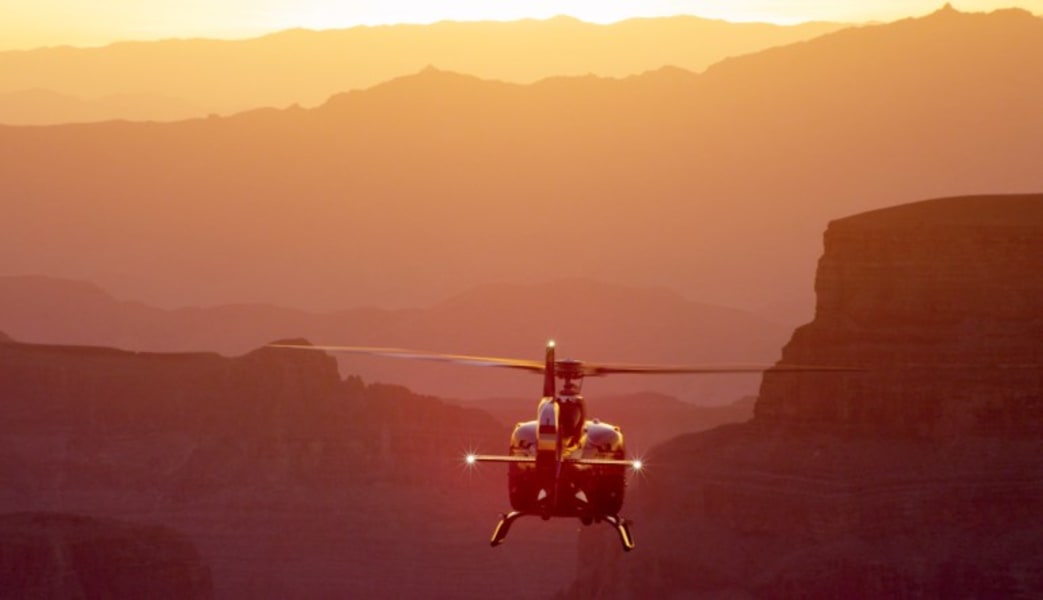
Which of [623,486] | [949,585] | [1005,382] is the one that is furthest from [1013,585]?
[623,486]

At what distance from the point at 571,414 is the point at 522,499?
2.73 meters

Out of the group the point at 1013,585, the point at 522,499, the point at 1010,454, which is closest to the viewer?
the point at 522,499

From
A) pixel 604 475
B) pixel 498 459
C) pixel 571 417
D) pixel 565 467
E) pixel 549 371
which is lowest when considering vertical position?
pixel 604 475

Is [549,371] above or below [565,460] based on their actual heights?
above

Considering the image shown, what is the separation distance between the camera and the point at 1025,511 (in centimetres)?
19225

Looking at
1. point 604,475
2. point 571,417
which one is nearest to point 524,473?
point 604,475

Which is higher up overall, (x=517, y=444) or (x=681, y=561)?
(x=517, y=444)

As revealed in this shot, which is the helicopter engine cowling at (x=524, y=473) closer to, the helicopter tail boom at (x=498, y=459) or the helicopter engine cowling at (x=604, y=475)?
the helicopter tail boom at (x=498, y=459)

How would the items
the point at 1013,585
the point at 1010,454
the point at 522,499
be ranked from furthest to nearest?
1. the point at 1010,454
2. the point at 1013,585
3. the point at 522,499

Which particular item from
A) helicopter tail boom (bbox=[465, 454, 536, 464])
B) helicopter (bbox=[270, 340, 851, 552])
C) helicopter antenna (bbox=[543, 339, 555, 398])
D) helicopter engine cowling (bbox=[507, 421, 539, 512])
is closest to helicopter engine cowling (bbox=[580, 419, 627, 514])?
helicopter (bbox=[270, 340, 851, 552])

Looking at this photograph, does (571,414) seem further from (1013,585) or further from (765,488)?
(765,488)

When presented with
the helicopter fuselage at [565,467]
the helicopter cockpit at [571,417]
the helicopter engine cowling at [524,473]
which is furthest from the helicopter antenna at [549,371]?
the helicopter engine cowling at [524,473]

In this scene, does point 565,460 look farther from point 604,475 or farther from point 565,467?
point 604,475

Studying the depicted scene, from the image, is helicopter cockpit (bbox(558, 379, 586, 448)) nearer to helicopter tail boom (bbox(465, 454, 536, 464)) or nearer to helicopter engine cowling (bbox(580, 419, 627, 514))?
helicopter engine cowling (bbox(580, 419, 627, 514))
